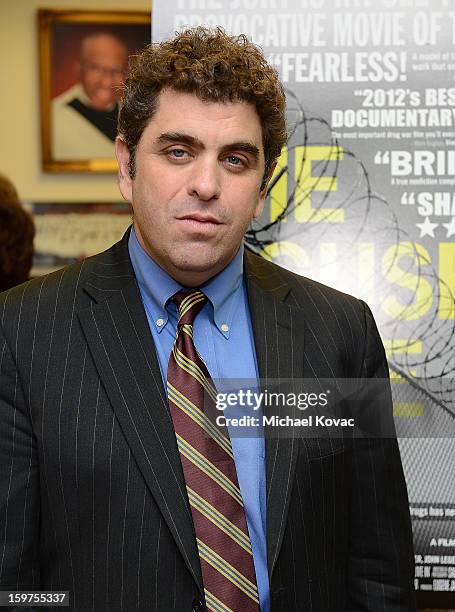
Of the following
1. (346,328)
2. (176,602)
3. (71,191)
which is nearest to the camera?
(176,602)

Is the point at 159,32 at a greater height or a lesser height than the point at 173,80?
greater

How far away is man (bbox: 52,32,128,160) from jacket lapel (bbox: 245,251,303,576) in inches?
60.8

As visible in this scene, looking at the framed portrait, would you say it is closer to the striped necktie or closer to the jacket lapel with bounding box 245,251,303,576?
the jacket lapel with bounding box 245,251,303,576

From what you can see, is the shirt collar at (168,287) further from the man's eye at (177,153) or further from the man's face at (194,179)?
the man's eye at (177,153)

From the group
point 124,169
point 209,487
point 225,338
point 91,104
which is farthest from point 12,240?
point 91,104

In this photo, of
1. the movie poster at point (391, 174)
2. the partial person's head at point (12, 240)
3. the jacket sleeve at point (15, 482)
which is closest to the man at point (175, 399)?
the jacket sleeve at point (15, 482)

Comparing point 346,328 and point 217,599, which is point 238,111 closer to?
point 346,328

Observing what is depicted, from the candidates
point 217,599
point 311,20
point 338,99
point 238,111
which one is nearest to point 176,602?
point 217,599

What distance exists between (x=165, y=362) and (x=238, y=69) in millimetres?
413

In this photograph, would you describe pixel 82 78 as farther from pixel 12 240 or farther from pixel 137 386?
pixel 137 386

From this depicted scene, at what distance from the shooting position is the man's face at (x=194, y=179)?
1.06 metres

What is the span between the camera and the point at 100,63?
8.77ft

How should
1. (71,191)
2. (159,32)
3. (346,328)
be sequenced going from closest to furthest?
(346,328)
(159,32)
(71,191)

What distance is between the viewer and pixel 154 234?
1.09m
